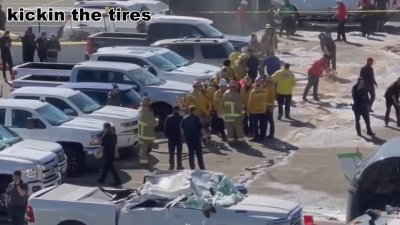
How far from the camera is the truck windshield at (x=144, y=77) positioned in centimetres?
2714

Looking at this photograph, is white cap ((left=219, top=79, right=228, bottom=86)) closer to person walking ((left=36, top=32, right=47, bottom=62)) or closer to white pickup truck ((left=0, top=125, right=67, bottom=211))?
white pickup truck ((left=0, top=125, right=67, bottom=211))

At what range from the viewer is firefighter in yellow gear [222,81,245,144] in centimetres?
2479

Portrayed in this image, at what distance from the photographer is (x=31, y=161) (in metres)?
19.9

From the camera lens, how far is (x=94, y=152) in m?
22.8

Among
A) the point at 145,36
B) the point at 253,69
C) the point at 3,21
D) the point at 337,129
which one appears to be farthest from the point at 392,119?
the point at 3,21

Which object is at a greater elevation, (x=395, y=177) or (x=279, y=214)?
(x=395, y=177)

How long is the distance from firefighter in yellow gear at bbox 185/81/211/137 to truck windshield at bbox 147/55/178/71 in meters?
4.08

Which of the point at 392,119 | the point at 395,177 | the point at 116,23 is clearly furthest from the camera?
the point at 116,23

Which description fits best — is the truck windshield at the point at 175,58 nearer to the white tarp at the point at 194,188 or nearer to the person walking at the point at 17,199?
the person walking at the point at 17,199

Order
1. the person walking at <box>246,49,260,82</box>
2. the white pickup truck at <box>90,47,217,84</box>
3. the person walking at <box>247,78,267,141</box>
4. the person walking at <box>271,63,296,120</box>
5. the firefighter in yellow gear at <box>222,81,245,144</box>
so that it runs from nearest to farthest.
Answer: the firefighter in yellow gear at <box>222,81,245,144</box> → the person walking at <box>247,78,267,141</box> → the person walking at <box>271,63,296,120</box> → the white pickup truck at <box>90,47,217,84</box> → the person walking at <box>246,49,260,82</box>

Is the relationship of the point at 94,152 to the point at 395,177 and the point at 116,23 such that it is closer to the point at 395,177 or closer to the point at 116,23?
the point at 395,177

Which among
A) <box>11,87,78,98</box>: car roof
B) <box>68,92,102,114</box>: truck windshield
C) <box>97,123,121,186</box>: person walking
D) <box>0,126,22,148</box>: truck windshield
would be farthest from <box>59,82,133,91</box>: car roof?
<box>0,126,22,148</box>: truck windshield

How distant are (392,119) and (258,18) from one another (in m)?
16.3

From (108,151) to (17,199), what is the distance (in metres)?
4.01
